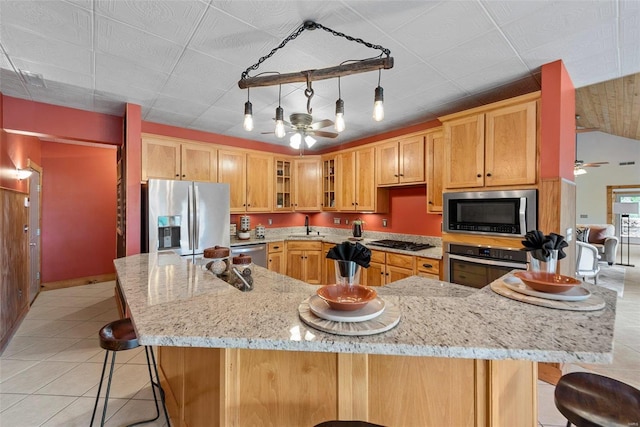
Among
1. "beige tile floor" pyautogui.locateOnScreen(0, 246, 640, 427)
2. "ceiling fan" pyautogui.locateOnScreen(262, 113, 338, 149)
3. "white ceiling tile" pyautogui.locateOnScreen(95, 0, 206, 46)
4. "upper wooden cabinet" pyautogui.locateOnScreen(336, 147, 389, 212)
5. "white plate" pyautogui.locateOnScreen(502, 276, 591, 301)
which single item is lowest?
"beige tile floor" pyautogui.locateOnScreen(0, 246, 640, 427)

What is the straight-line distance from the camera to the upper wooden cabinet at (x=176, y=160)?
3518mm

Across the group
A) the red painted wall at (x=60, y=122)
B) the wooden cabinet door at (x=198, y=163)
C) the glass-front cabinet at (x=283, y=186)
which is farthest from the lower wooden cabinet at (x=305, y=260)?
the red painted wall at (x=60, y=122)

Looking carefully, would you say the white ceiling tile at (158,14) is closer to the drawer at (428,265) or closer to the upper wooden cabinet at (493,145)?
the upper wooden cabinet at (493,145)

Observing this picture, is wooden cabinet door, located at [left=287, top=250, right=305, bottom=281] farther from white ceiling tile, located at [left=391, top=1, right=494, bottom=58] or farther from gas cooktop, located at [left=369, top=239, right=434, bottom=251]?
white ceiling tile, located at [left=391, top=1, right=494, bottom=58]

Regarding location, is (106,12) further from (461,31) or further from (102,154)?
(102,154)

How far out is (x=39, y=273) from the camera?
14.8ft

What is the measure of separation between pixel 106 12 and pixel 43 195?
15.1 ft

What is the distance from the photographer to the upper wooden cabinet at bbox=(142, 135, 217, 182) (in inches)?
138

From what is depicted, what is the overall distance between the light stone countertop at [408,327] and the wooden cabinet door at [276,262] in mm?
2993

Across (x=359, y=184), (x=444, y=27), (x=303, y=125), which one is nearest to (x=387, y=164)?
(x=359, y=184)

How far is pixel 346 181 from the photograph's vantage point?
181 inches

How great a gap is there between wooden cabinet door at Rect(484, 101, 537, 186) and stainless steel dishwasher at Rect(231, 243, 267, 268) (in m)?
3.08

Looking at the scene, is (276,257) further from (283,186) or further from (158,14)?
(158,14)

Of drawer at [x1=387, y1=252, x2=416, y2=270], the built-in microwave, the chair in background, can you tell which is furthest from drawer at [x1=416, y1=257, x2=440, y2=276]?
the chair in background
